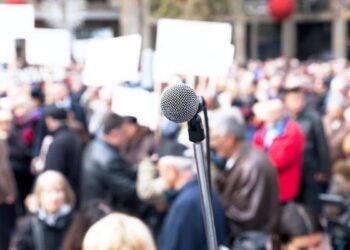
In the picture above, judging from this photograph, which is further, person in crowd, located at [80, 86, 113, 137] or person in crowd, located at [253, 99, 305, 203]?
person in crowd, located at [80, 86, 113, 137]

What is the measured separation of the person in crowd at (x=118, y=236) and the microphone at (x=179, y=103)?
856 millimetres

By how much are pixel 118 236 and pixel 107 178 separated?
249 cm

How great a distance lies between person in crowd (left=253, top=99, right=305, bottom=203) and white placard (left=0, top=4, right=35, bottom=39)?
3.11m

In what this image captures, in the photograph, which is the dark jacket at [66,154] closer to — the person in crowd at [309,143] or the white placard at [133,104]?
the person in crowd at [309,143]

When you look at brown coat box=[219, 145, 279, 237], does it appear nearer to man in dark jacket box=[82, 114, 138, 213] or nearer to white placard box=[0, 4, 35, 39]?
man in dark jacket box=[82, 114, 138, 213]

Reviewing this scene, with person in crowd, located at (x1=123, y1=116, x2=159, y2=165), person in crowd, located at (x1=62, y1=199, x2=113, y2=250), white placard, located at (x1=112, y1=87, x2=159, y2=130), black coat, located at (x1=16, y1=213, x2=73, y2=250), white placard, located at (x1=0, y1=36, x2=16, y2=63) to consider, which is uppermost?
white placard, located at (x1=0, y1=36, x2=16, y2=63)

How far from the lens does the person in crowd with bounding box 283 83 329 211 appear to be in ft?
22.6

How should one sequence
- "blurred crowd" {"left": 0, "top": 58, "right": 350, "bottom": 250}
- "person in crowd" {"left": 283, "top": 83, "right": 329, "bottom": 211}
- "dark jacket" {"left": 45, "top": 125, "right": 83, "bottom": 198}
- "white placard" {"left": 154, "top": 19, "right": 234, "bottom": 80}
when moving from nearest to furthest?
"blurred crowd" {"left": 0, "top": 58, "right": 350, "bottom": 250}
"white placard" {"left": 154, "top": 19, "right": 234, "bottom": 80}
"dark jacket" {"left": 45, "top": 125, "right": 83, "bottom": 198}
"person in crowd" {"left": 283, "top": 83, "right": 329, "bottom": 211}

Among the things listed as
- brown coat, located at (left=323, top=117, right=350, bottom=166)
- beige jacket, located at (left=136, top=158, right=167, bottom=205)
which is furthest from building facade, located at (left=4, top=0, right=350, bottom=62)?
beige jacket, located at (left=136, top=158, right=167, bottom=205)

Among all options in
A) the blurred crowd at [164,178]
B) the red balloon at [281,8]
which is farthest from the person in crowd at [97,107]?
the red balloon at [281,8]

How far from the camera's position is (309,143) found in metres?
6.99

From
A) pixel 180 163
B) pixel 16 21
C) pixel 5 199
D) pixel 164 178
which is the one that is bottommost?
pixel 5 199

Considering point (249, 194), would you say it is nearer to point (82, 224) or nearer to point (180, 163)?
point (180, 163)

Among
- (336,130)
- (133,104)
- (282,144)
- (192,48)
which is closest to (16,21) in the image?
(133,104)
